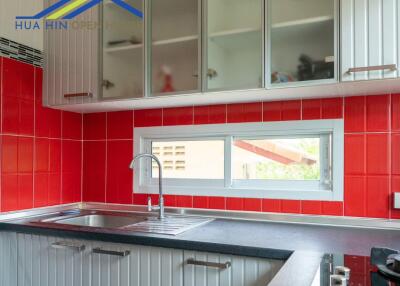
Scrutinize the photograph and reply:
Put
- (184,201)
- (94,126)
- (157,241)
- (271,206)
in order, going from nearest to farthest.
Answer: (157,241), (271,206), (184,201), (94,126)

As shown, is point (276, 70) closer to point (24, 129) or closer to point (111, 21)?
point (111, 21)

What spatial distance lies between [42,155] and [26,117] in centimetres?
27

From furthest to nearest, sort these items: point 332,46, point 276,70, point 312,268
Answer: point 276,70 < point 332,46 < point 312,268

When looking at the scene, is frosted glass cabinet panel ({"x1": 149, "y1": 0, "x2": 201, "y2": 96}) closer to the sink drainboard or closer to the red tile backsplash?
the red tile backsplash

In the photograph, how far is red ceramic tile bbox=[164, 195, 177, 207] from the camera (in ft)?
7.30

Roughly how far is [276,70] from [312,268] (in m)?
0.92

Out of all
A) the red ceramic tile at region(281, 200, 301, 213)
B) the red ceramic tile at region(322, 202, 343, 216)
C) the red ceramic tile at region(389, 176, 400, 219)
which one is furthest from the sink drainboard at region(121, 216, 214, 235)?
the red ceramic tile at region(389, 176, 400, 219)

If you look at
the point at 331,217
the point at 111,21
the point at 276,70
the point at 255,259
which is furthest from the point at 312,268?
the point at 111,21

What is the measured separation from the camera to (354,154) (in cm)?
179

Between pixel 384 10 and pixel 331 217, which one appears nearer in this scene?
pixel 384 10

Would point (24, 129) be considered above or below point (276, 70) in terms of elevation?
below

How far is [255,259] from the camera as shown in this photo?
54.3 inches

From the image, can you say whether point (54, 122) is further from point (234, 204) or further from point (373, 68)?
point (373, 68)

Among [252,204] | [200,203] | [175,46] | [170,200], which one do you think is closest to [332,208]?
[252,204]
